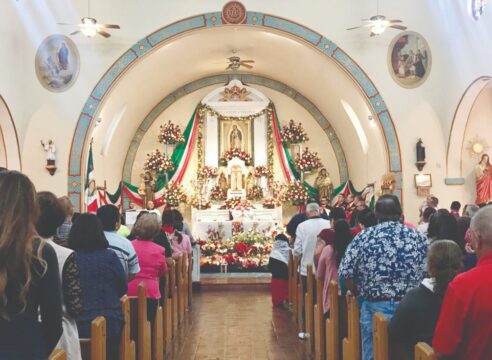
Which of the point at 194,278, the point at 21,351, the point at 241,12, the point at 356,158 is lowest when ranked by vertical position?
the point at 194,278

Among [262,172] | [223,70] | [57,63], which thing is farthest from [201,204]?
[57,63]

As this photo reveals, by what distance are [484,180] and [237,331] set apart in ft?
24.5

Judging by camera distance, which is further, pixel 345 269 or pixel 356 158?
pixel 356 158

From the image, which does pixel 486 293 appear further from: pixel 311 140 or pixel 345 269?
pixel 311 140

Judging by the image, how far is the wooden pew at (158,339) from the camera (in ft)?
18.8

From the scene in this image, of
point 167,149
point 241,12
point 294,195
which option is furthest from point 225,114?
point 241,12

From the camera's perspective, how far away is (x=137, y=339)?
5.00m

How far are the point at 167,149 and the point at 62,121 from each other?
467 cm

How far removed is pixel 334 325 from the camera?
507cm

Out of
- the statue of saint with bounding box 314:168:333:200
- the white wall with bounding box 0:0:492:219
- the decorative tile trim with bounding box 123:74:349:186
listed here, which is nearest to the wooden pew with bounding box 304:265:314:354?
the white wall with bounding box 0:0:492:219

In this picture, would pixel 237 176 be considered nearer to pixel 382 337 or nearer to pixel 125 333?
pixel 125 333

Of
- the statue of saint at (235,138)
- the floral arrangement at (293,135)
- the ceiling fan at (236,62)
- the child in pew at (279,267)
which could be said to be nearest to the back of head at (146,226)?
the child in pew at (279,267)

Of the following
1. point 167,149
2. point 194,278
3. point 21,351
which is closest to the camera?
point 21,351

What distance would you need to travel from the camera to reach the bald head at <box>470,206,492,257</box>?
2557 mm
